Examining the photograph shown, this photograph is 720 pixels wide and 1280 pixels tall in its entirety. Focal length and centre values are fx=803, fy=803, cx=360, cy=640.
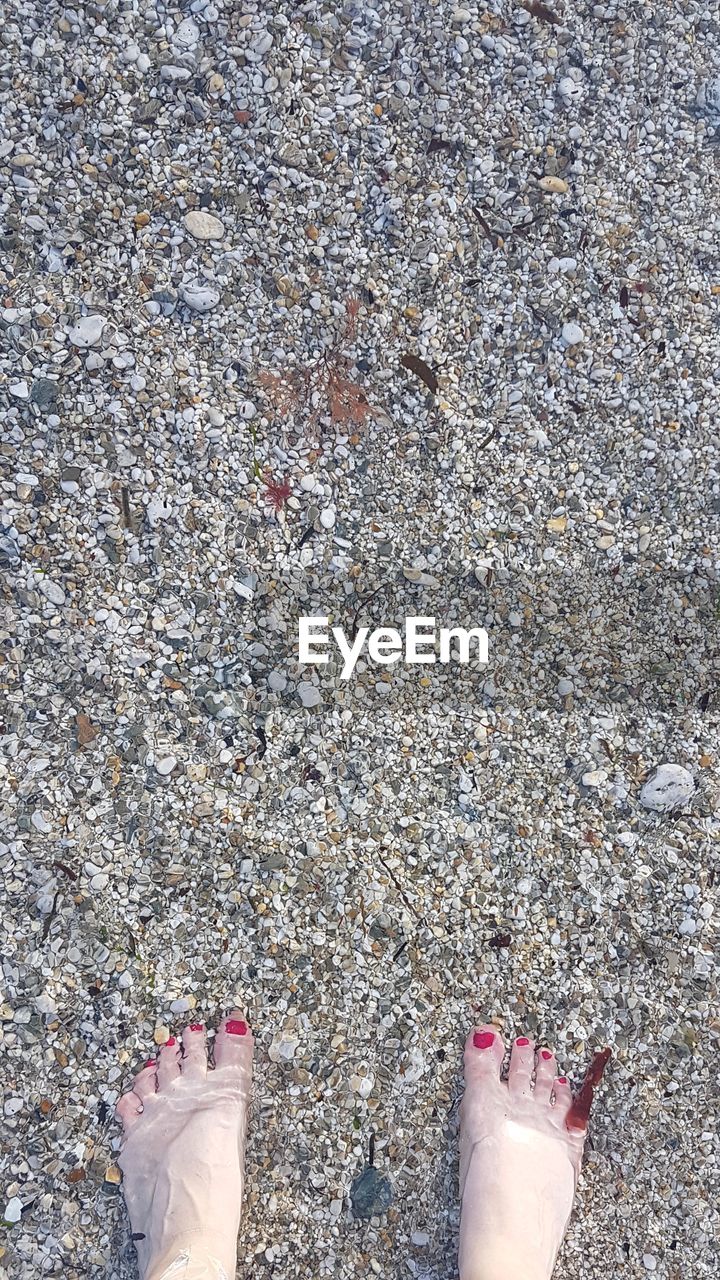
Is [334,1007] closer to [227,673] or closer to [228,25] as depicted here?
[227,673]

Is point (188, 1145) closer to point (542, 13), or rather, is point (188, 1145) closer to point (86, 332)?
point (86, 332)

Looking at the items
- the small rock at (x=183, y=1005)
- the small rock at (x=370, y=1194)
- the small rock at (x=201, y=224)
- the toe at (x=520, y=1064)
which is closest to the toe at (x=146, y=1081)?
the small rock at (x=183, y=1005)

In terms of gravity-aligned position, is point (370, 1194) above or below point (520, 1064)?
below

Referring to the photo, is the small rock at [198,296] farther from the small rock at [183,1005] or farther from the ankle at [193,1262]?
the ankle at [193,1262]

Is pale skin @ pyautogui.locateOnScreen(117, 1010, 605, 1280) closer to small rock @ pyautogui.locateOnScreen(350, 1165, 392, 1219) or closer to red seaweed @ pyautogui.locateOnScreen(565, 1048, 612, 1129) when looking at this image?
red seaweed @ pyautogui.locateOnScreen(565, 1048, 612, 1129)

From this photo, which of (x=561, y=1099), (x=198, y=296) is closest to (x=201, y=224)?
(x=198, y=296)

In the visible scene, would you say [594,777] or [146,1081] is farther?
[594,777]
